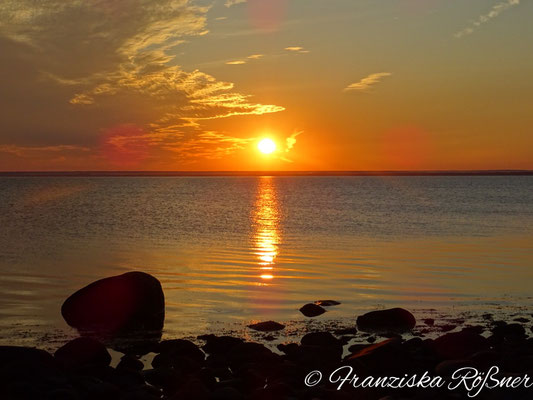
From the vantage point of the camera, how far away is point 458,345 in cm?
1262

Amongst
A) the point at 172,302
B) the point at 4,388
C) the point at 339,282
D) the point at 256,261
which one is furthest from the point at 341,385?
the point at 256,261

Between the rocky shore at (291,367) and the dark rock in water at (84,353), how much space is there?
0.02 m

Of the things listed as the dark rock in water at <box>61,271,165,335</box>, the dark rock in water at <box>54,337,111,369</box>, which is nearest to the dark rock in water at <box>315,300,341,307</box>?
the dark rock in water at <box>61,271,165,335</box>

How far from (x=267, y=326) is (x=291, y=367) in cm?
439

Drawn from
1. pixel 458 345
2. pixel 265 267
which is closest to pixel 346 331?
pixel 458 345

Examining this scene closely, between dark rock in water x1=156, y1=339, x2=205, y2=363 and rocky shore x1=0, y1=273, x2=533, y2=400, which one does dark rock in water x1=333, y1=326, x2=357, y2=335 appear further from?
dark rock in water x1=156, y1=339, x2=205, y2=363

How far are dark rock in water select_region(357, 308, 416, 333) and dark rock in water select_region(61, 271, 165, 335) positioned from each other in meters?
5.23

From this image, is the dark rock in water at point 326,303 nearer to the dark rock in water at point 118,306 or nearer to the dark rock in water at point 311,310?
the dark rock in water at point 311,310

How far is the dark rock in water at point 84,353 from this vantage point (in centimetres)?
1216

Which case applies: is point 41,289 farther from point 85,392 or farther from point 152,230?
point 152,230

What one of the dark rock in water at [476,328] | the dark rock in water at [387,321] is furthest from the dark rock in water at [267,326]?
the dark rock in water at [476,328]

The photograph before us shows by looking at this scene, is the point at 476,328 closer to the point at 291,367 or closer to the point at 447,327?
the point at 447,327

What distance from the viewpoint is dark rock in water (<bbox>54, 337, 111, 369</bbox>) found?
12.2 metres

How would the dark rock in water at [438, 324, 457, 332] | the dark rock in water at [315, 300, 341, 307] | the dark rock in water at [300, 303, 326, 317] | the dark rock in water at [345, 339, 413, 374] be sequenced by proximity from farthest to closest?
the dark rock in water at [315, 300, 341, 307] < the dark rock in water at [300, 303, 326, 317] < the dark rock in water at [438, 324, 457, 332] < the dark rock in water at [345, 339, 413, 374]
